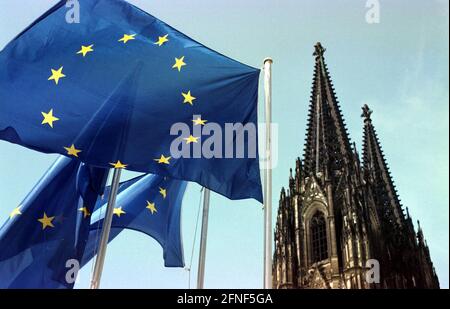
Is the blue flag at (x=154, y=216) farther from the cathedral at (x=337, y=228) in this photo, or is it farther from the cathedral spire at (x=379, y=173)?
the cathedral spire at (x=379, y=173)

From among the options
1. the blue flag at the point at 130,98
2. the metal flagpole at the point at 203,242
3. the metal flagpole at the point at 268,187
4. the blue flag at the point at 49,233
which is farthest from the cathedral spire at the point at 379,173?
the blue flag at the point at 49,233

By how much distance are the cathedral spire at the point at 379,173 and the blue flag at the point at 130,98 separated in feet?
143

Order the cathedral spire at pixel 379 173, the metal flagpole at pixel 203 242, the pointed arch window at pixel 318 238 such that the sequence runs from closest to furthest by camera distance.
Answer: the metal flagpole at pixel 203 242 < the pointed arch window at pixel 318 238 < the cathedral spire at pixel 379 173

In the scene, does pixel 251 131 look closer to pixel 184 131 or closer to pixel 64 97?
pixel 184 131

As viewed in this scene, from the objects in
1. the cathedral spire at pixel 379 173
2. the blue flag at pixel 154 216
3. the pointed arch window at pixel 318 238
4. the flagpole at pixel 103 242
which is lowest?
the flagpole at pixel 103 242

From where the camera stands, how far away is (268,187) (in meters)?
12.1

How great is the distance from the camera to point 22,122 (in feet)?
39.6

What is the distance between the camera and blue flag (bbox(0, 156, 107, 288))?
1234 cm

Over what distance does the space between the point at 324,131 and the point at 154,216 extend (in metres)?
44.6

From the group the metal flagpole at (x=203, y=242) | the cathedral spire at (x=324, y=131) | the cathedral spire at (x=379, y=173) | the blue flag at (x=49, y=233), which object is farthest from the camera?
the cathedral spire at (x=379, y=173)

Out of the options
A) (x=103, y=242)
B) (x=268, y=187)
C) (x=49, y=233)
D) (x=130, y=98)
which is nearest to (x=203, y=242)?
(x=268, y=187)

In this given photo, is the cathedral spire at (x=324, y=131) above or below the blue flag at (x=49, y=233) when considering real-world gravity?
above

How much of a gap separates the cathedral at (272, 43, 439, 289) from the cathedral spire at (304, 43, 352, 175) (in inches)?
4.1

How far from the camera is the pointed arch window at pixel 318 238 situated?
4309cm
